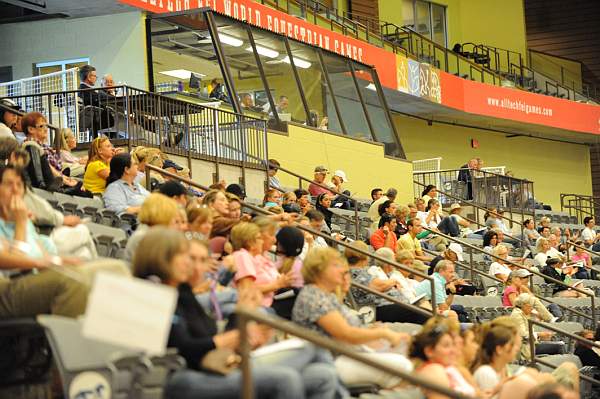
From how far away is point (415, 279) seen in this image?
35.7 feet

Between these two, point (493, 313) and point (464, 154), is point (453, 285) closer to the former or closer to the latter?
point (493, 313)

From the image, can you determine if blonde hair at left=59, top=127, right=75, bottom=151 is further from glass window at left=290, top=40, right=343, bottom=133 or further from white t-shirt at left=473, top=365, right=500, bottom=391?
glass window at left=290, top=40, right=343, bottom=133

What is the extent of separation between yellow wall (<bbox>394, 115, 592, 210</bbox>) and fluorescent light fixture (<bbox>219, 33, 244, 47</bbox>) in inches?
432

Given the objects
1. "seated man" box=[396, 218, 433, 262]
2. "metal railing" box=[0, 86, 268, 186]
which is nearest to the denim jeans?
"seated man" box=[396, 218, 433, 262]

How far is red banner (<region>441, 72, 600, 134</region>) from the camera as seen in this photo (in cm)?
2689

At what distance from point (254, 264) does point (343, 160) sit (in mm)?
11789

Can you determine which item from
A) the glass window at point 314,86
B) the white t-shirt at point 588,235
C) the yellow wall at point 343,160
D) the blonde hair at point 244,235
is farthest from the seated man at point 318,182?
the blonde hair at point 244,235

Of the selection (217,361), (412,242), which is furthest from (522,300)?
(217,361)

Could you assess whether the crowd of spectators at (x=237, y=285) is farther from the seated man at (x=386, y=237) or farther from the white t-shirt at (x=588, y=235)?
A: the white t-shirt at (x=588, y=235)

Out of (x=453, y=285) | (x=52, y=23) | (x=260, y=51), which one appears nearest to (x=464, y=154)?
(x=260, y=51)

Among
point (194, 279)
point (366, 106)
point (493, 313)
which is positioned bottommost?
point (493, 313)

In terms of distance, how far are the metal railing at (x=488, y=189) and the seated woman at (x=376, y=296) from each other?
11.9 metres

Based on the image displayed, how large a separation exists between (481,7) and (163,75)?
17576 millimetres

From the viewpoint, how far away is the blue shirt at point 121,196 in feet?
28.7
